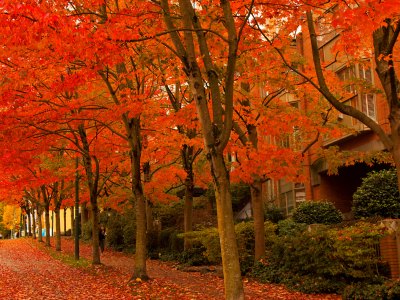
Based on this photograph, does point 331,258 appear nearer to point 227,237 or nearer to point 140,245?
point 227,237

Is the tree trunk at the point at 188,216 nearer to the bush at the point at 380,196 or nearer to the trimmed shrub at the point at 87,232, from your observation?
the bush at the point at 380,196

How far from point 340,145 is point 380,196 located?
20.9 feet

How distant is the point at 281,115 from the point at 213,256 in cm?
588

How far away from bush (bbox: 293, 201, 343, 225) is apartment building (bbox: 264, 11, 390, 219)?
510 mm

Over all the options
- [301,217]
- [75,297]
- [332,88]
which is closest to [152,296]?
[75,297]

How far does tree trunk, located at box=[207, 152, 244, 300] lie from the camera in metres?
7.07

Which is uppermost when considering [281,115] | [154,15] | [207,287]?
[154,15]

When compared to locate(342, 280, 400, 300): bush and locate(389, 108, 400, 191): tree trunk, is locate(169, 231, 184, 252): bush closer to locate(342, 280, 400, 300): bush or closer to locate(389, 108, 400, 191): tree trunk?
locate(342, 280, 400, 300): bush

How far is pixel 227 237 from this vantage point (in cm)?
716

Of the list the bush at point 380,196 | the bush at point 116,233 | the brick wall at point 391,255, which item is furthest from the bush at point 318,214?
the bush at point 116,233

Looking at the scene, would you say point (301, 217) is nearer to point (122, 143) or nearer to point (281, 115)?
point (281, 115)

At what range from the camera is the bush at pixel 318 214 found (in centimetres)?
1769

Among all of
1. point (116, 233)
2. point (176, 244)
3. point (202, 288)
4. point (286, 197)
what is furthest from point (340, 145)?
point (116, 233)

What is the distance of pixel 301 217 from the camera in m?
18.2
